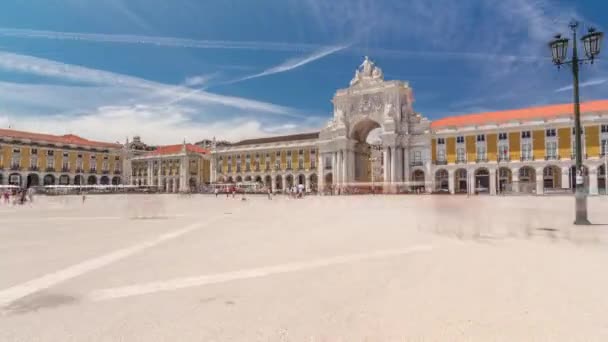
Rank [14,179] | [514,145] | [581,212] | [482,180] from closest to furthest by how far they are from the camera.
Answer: [581,212] → [514,145] → [482,180] → [14,179]

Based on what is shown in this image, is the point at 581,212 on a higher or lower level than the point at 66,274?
higher

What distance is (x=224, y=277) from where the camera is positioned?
508cm

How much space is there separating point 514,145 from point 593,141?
8588mm

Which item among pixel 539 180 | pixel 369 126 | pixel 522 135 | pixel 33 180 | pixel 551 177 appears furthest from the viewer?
pixel 33 180

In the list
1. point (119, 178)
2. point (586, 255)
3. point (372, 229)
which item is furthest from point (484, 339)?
point (119, 178)

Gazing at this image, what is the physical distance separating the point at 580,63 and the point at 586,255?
Result: 8.25m

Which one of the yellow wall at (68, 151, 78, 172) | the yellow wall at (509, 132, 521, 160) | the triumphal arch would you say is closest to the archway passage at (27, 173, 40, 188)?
the yellow wall at (68, 151, 78, 172)

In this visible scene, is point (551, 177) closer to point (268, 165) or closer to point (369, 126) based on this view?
point (369, 126)

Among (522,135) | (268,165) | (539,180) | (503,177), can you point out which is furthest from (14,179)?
(539,180)

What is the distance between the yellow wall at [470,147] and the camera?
174 feet

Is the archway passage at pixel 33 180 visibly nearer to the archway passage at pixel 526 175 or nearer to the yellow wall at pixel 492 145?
the yellow wall at pixel 492 145

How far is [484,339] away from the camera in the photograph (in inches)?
123

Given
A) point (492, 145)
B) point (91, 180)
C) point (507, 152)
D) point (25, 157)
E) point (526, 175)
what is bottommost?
point (91, 180)

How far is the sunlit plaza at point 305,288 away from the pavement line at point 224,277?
2 cm
